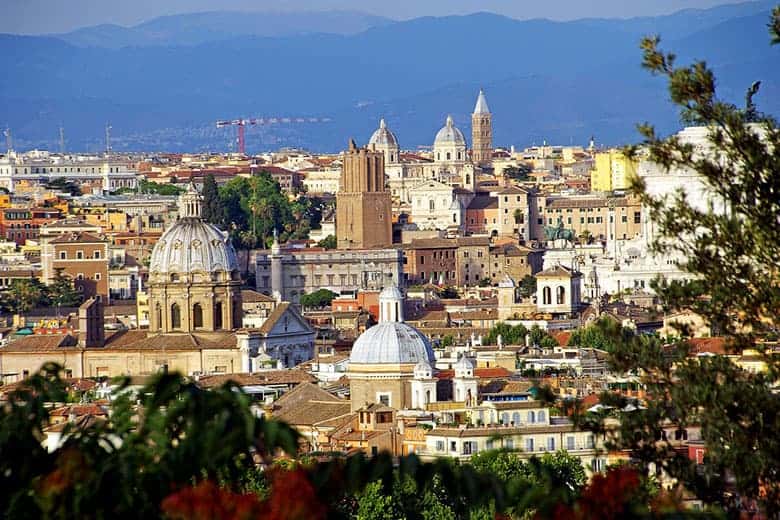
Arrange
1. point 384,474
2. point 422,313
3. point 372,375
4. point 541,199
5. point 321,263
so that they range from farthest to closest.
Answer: point 541,199 → point 321,263 → point 422,313 → point 372,375 → point 384,474

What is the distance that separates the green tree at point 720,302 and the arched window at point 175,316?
4843 centimetres

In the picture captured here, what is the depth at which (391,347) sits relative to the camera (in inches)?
1930

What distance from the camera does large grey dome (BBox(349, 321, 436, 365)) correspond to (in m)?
48.8

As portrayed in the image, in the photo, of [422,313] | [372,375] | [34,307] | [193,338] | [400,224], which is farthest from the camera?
[400,224]

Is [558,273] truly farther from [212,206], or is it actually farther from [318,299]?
[212,206]

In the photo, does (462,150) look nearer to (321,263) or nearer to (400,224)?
(400,224)

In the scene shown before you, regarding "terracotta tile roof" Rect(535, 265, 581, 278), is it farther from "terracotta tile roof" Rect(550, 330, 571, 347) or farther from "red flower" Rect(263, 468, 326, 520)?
"red flower" Rect(263, 468, 326, 520)

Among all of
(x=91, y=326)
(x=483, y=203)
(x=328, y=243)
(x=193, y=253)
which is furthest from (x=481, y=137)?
(x=91, y=326)

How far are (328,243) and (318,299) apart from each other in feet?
47.3

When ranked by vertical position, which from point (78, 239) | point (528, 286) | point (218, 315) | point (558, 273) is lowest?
point (218, 315)

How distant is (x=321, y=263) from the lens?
300 ft

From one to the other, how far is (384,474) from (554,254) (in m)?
78.7

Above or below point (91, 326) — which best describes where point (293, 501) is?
above

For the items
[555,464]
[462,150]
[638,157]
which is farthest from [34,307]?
[638,157]
